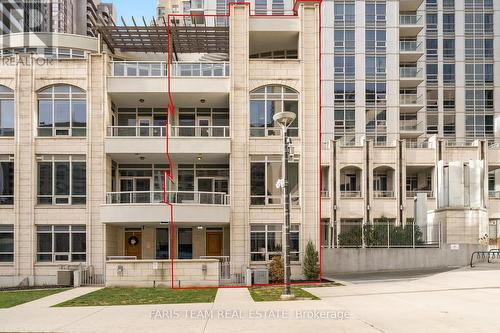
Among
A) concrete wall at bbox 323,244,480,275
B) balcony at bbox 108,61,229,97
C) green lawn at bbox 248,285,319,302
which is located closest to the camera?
green lawn at bbox 248,285,319,302

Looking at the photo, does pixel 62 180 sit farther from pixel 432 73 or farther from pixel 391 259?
pixel 432 73

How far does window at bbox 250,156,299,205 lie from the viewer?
31.1 meters

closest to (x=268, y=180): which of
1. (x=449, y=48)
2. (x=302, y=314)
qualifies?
(x=302, y=314)

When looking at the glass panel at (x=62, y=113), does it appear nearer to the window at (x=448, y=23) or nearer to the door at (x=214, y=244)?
the door at (x=214, y=244)

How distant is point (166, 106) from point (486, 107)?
5516 centimetres

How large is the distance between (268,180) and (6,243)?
1505 cm

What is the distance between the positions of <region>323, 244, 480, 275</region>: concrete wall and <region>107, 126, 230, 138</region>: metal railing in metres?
9.64

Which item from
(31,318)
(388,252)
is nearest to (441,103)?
(388,252)

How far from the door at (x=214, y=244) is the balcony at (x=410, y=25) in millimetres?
46427

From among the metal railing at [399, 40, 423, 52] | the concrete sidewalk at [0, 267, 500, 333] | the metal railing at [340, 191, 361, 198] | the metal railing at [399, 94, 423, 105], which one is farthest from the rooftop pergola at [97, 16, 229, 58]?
the metal railing at [399, 40, 423, 52]

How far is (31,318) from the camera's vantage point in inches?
660

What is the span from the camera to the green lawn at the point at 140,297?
20.2m

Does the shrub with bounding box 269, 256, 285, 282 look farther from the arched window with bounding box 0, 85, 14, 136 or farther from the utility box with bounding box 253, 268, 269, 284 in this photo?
→ the arched window with bounding box 0, 85, 14, 136

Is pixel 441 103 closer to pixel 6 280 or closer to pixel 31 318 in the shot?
pixel 6 280
